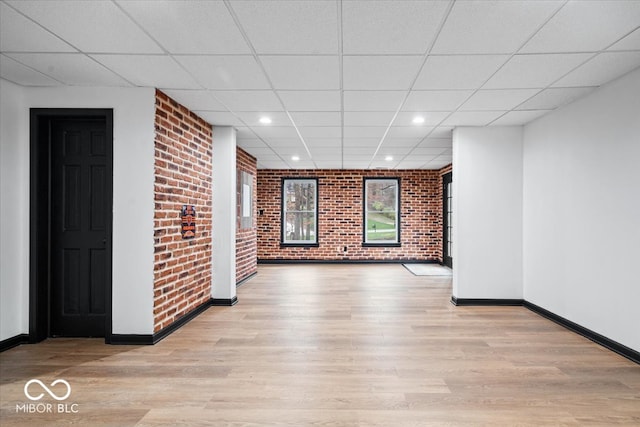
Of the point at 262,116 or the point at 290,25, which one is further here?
the point at 262,116

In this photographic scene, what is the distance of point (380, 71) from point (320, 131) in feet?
7.11

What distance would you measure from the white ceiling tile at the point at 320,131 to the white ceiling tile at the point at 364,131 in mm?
144

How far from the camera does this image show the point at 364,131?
5.08 meters

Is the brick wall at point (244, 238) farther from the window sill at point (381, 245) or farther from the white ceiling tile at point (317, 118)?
the window sill at point (381, 245)

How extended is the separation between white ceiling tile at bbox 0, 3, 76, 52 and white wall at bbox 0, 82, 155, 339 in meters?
0.78

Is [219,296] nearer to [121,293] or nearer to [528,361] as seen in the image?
[121,293]

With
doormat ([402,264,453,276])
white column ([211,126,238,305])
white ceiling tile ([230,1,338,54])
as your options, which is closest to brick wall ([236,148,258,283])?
white column ([211,126,238,305])

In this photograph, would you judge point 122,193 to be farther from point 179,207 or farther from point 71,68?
point 71,68

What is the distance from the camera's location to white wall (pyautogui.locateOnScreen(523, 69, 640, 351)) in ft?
10.1

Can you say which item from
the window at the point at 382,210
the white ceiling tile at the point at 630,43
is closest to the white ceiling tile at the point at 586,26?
the white ceiling tile at the point at 630,43

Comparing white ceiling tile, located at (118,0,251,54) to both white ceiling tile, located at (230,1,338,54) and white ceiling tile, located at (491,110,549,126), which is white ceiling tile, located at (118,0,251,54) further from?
white ceiling tile, located at (491,110,549,126)

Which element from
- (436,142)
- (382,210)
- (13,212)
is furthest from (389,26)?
(382,210)

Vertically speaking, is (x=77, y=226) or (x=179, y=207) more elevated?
(x=179, y=207)

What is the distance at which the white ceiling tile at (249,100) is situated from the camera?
11.7ft
